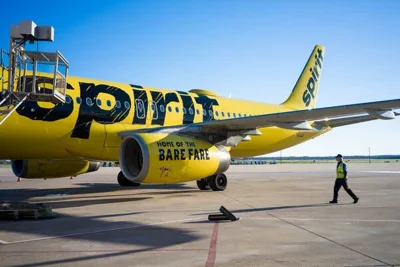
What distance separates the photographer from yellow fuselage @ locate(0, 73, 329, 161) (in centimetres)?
1128

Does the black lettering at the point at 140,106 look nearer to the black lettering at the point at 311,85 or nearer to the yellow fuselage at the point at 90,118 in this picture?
the yellow fuselage at the point at 90,118

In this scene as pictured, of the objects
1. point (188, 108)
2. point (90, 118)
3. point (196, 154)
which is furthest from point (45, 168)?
point (196, 154)

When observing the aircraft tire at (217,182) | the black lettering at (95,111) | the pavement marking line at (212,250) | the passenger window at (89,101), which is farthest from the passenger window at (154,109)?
the pavement marking line at (212,250)

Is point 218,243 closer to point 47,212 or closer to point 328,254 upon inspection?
point 328,254

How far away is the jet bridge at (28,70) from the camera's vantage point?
30.0ft

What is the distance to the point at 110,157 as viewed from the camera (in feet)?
43.4

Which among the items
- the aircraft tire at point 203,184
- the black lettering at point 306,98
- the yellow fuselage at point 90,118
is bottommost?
the aircraft tire at point 203,184

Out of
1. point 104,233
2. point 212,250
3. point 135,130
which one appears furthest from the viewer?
point 135,130

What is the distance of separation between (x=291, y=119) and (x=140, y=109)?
5478 millimetres

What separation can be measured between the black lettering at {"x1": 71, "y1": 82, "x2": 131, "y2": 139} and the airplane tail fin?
1134 centimetres

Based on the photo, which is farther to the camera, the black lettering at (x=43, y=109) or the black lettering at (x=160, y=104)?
the black lettering at (x=160, y=104)

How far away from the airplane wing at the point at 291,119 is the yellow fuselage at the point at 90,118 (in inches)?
33.8

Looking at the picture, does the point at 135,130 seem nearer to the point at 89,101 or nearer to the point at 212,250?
the point at 89,101

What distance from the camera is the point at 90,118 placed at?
1238cm
